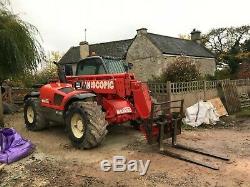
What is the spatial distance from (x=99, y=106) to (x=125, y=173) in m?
2.11

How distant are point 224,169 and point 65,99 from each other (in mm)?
4182

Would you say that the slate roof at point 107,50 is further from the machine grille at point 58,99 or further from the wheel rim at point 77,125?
the wheel rim at point 77,125

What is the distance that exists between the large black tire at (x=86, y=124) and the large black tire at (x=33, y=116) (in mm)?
2060

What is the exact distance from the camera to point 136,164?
6191mm

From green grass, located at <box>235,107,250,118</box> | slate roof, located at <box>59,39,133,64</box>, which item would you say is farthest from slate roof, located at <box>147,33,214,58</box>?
green grass, located at <box>235,107,250,118</box>

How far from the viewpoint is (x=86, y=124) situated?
7.04m

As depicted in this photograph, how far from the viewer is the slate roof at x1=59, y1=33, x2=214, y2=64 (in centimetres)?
2426

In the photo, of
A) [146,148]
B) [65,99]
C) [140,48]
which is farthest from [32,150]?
[140,48]

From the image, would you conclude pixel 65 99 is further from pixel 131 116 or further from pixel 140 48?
pixel 140 48

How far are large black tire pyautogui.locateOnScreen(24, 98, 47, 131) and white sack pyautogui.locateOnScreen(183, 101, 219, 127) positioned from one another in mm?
4733

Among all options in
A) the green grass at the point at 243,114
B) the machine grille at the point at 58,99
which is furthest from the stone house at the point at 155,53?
the machine grille at the point at 58,99

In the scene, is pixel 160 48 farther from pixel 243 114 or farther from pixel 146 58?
pixel 243 114

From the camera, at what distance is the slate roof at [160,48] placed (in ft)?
79.6

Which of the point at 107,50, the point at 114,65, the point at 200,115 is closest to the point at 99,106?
the point at 114,65
